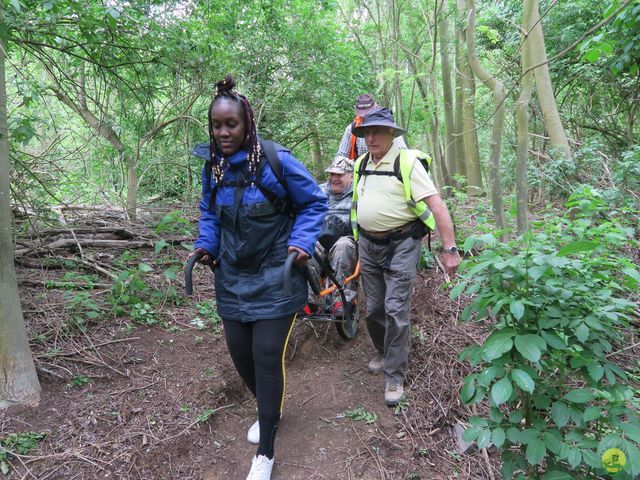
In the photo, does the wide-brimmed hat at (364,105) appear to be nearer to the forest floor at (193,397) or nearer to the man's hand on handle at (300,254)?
the forest floor at (193,397)

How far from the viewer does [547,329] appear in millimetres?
2262

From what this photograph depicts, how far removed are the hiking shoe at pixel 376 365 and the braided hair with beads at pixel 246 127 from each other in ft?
7.30

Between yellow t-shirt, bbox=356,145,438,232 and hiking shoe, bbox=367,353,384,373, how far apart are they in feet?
4.18

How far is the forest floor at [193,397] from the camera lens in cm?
278

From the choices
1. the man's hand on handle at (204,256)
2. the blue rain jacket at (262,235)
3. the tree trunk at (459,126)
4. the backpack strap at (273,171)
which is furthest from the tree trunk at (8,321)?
the tree trunk at (459,126)

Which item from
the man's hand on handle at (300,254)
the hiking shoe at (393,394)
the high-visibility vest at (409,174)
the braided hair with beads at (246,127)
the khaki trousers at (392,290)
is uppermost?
the braided hair with beads at (246,127)

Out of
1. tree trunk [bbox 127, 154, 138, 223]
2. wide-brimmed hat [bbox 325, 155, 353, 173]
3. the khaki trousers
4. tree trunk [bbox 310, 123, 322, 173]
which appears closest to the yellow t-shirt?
the khaki trousers

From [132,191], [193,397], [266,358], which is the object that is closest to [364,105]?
[266,358]

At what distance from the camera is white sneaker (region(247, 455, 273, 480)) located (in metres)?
2.56

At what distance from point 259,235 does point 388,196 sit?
120 centimetres

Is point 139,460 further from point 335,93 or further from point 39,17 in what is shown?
point 335,93

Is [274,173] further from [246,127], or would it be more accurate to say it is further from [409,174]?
[409,174]

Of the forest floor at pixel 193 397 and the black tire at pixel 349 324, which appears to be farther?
the black tire at pixel 349 324

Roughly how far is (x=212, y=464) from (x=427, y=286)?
309cm
